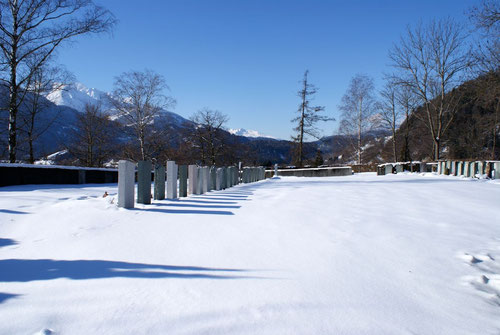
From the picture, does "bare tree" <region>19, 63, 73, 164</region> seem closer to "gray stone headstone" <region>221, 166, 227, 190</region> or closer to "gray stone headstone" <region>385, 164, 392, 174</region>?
"gray stone headstone" <region>221, 166, 227, 190</region>

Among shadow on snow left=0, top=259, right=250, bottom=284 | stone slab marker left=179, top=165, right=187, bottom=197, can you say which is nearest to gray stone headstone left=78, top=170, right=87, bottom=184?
stone slab marker left=179, top=165, right=187, bottom=197

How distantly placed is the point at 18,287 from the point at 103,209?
2253 mm

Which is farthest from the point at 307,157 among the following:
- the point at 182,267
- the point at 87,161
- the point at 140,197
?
the point at 182,267

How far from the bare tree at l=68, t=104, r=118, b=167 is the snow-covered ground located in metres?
22.8

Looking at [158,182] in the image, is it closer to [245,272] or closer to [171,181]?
[171,181]

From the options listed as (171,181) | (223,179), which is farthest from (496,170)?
(171,181)

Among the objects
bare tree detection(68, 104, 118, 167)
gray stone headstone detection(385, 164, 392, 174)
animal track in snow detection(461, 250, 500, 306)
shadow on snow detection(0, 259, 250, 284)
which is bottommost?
animal track in snow detection(461, 250, 500, 306)

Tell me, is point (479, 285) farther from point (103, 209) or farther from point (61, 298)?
point (103, 209)

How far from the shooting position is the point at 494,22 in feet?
32.8

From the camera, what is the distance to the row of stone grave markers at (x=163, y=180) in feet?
13.8

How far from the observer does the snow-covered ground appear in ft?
5.01

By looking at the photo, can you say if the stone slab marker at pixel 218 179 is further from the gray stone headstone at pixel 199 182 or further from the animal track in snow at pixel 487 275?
the animal track in snow at pixel 487 275

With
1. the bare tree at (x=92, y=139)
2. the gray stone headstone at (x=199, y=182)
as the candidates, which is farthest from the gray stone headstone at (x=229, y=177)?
the bare tree at (x=92, y=139)

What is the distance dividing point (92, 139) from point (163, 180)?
74.3 ft
